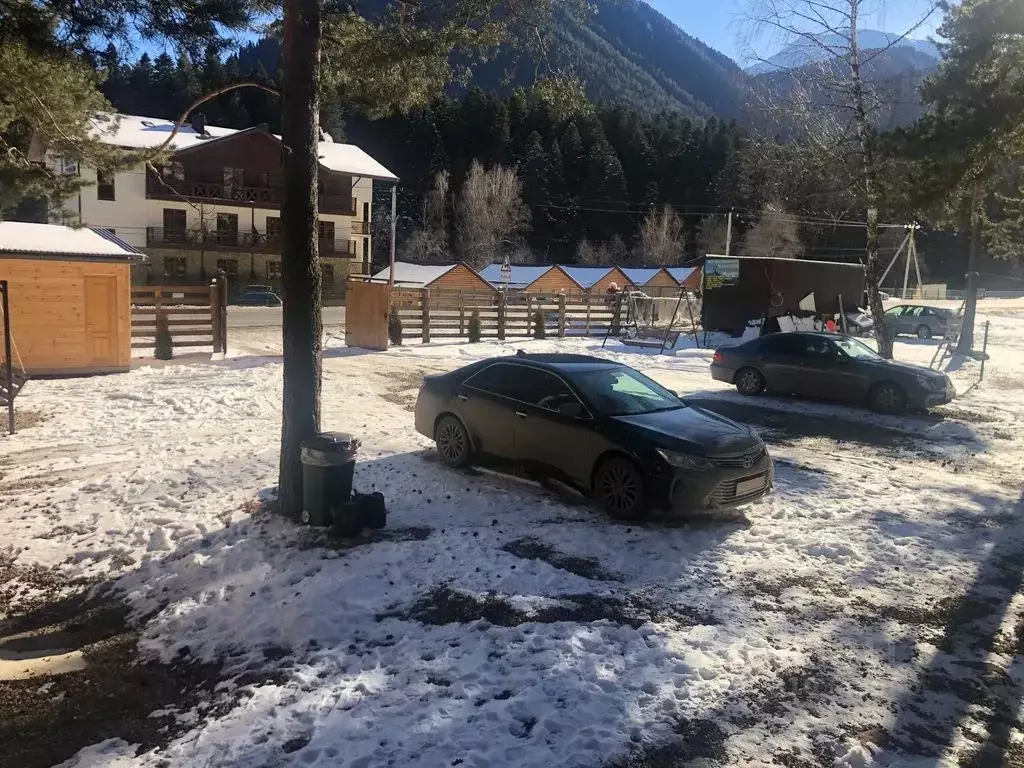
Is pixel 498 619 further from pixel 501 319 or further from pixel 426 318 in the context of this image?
pixel 501 319

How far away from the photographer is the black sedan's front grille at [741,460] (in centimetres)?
717

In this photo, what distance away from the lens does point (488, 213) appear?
238 feet

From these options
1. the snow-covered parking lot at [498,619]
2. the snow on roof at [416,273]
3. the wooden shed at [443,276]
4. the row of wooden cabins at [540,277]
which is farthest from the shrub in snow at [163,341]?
the wooden shed at [443,276]

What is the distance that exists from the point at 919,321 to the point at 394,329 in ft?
74.8

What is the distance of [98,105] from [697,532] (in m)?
7.95

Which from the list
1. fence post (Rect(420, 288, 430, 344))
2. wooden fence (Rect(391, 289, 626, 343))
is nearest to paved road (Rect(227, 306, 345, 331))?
wooden fence (Rect(391, 289, 626, 343))

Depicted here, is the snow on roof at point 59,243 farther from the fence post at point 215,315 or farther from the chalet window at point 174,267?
the chalet window at point 174,267

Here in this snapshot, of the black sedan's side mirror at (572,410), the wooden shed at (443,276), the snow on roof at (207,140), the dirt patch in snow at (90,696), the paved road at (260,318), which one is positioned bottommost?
the dirt patch in snow at (90,696)

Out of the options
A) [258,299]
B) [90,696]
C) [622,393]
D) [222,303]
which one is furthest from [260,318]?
[90,696]

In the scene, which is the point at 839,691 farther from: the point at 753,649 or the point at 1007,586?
the point at 1007,586

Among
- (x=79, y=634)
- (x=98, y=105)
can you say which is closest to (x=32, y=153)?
(x=98, y=105)

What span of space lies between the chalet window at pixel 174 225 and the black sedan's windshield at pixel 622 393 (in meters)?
50.4

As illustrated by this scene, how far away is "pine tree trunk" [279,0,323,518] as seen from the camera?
6.99m

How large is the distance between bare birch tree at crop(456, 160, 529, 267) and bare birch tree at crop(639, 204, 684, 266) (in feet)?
51.2
